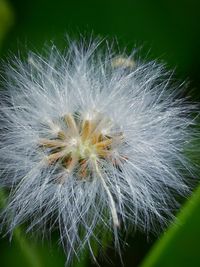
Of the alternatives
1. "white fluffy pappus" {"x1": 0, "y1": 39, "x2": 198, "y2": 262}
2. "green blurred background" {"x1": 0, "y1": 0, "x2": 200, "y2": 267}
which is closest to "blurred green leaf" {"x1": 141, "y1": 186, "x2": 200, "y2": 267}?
"white fluffy pappus" {"x1": 0, "y1": 39, "x2": 198, "y2": 262}

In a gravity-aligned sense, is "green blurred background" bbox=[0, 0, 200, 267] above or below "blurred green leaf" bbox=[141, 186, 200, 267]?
above

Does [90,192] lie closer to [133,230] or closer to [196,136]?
[133,230]

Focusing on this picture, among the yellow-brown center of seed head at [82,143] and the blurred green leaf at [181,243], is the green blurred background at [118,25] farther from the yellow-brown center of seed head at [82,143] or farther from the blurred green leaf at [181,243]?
the blurred green leaf at [181,243]

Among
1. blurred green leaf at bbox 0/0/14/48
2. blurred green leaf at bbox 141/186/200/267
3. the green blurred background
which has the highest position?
the green blurred background

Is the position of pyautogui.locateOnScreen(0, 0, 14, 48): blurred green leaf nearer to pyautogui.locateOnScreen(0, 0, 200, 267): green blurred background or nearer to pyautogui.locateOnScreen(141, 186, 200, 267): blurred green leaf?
pyautogui.locateOnScreen(0, 0, 200, 267): green blurred background

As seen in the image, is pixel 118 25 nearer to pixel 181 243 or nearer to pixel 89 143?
pixel 89 143

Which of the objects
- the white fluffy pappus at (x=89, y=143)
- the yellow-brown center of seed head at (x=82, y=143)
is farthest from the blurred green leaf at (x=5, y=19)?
the yellow-brown center of seed head at (x=82, y=143)
